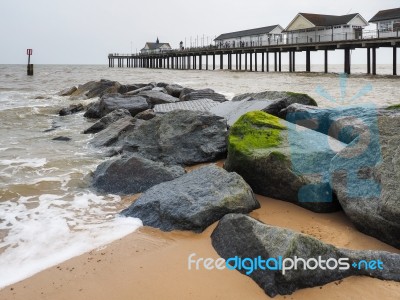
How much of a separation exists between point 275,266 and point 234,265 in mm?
409

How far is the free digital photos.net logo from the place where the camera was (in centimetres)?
367

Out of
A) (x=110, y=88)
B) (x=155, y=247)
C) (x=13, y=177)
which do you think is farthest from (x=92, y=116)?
(x=155, y=247)

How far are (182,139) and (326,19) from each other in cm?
4064

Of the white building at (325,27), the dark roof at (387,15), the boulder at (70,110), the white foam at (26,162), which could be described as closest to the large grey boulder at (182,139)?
the white foam at (26,162)

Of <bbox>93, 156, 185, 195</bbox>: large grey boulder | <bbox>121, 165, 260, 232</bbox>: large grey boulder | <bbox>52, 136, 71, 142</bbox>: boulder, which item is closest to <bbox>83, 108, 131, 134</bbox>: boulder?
<bbox>52, 136, 71, 142</bbox>: boulder

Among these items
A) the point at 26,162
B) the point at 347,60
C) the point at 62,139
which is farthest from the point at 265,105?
the point at 347,60

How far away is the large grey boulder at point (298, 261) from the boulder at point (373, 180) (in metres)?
0.45

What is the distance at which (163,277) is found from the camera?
2951 mm

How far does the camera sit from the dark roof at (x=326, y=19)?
39953 mm

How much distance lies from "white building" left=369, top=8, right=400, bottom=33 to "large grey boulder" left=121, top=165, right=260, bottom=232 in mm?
35842

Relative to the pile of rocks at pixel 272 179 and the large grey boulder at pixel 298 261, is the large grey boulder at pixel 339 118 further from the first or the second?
the large grey boulder at pixel 298 261

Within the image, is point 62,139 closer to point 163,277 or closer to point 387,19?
point 163,277

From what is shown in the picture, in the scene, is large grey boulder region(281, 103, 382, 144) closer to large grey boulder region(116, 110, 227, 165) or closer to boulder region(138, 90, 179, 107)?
large grey boulder region(116, 110, 227, 165)

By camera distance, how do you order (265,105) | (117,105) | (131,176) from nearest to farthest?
(131,176) → (265,105) → (117,105)
